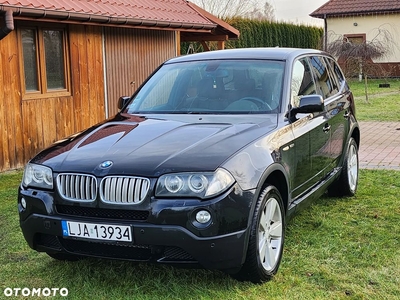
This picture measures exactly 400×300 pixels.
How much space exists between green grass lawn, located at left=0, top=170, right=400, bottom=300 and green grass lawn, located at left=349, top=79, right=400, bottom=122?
30.8 feet

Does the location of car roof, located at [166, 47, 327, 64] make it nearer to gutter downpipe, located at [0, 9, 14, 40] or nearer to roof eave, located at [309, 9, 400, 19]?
gutter downpipe, located at [0, 9, 14, 40]

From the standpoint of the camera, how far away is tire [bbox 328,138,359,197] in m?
6.12

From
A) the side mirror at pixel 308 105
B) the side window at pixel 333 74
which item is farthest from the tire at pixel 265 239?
the side window at pixel 333 74

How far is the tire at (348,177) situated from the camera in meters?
6.12

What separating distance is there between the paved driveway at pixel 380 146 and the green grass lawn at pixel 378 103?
132 centimetres

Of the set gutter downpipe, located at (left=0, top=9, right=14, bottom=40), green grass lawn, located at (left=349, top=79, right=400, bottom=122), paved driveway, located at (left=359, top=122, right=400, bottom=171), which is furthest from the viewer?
green grass lawn, located at (left=349, top=79, right=400, bottom=122)

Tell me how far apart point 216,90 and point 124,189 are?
1730 mm

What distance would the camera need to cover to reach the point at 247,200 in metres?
3.56

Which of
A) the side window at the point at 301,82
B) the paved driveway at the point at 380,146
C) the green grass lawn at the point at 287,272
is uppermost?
the side window at the point at 301,82

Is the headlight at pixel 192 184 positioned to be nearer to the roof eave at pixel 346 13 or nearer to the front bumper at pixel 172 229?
the front bumper at pixel 172 229

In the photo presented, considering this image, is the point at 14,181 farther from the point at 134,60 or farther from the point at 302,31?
the point at 302,31

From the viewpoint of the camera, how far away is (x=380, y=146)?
10047 mm
